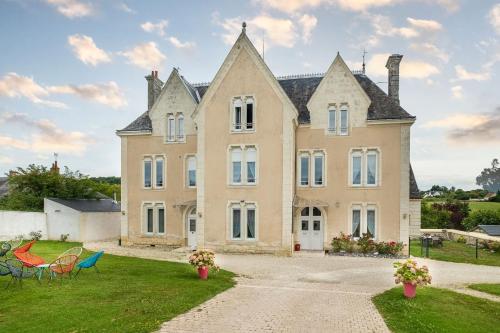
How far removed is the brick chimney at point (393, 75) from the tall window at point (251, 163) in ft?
35.7

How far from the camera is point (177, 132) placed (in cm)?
2633

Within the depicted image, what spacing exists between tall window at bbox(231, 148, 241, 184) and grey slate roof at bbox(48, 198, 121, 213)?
1384cm

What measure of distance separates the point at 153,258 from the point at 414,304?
46.7ft

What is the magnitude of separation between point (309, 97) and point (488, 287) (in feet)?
51.9

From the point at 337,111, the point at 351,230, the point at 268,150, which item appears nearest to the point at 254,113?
the point at 268,150

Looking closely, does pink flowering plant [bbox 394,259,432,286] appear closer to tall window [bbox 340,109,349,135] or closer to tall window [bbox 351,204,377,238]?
tall window [bbox 351,204,377,238]

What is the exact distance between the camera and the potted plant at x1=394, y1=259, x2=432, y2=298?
11.3 metres

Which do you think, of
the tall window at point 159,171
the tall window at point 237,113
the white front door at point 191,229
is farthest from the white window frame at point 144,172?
the tall window at point 237,113

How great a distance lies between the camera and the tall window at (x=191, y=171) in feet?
85.1

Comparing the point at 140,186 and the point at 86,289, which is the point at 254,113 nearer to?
the point at 140,186

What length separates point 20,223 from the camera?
92.3 ft

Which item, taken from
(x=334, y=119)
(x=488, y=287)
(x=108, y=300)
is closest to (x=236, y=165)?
(x=334, y=119)

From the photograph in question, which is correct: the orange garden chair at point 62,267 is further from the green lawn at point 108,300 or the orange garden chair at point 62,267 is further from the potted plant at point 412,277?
the potted plant at point 412,277

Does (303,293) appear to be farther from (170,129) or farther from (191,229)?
(170,129)
